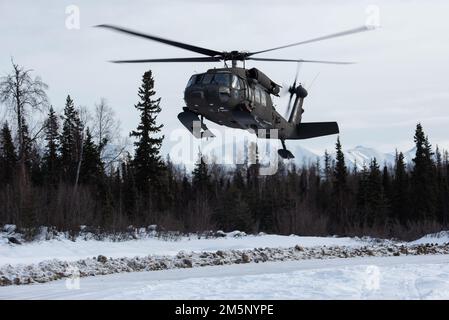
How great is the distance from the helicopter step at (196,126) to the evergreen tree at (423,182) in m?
49.8

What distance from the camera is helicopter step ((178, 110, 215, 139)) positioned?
17500 millimetres

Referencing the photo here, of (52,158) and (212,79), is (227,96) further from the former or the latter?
(52,158)

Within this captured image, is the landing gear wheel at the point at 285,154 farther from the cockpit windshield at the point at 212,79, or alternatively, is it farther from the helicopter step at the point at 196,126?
the cockpit windshield at the point at 212,79

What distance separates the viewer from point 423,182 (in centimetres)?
6456

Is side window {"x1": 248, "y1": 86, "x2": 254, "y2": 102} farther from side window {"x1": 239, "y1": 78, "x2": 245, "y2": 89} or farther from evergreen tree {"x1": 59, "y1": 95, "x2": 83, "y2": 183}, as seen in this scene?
evergreen tree {"x1": 59, "y1": 95, "x2": 83, "y2": 183}

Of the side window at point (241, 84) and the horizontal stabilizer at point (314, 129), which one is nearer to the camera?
the side window at point (241, 84)

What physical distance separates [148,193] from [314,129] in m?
28.3

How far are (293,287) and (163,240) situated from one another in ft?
79.5

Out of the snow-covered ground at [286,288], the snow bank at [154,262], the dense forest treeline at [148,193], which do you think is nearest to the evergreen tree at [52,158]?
the dense forest treeline at [148,193]

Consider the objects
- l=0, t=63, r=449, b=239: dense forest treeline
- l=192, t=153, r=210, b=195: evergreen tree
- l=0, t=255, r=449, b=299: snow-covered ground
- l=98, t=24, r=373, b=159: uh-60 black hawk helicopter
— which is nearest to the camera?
l=0, t=255, r=449, b=299: snow-covered ground

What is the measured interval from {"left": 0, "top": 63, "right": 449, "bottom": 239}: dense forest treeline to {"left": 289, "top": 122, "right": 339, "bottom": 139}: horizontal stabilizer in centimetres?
1493

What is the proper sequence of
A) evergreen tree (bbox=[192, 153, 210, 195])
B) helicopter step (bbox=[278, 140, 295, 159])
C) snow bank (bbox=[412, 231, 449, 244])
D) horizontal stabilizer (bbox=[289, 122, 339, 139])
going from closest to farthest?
helicopter step (bbox=[278, 140, 295, 159])
horizontal stabilizer (bbox=[289, 122, 339, 139])
snow bank (bbox=[412, 231, 449, 244])
evergreen tree (bbox=[192, 153, 210, 195])

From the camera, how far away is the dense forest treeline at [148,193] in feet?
115

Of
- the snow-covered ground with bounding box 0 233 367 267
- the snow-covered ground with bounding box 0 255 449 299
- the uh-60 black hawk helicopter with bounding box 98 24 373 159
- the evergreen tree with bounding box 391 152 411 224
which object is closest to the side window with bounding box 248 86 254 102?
the uh-60 black hawk helicopter with bounding box 98 24 373 159
